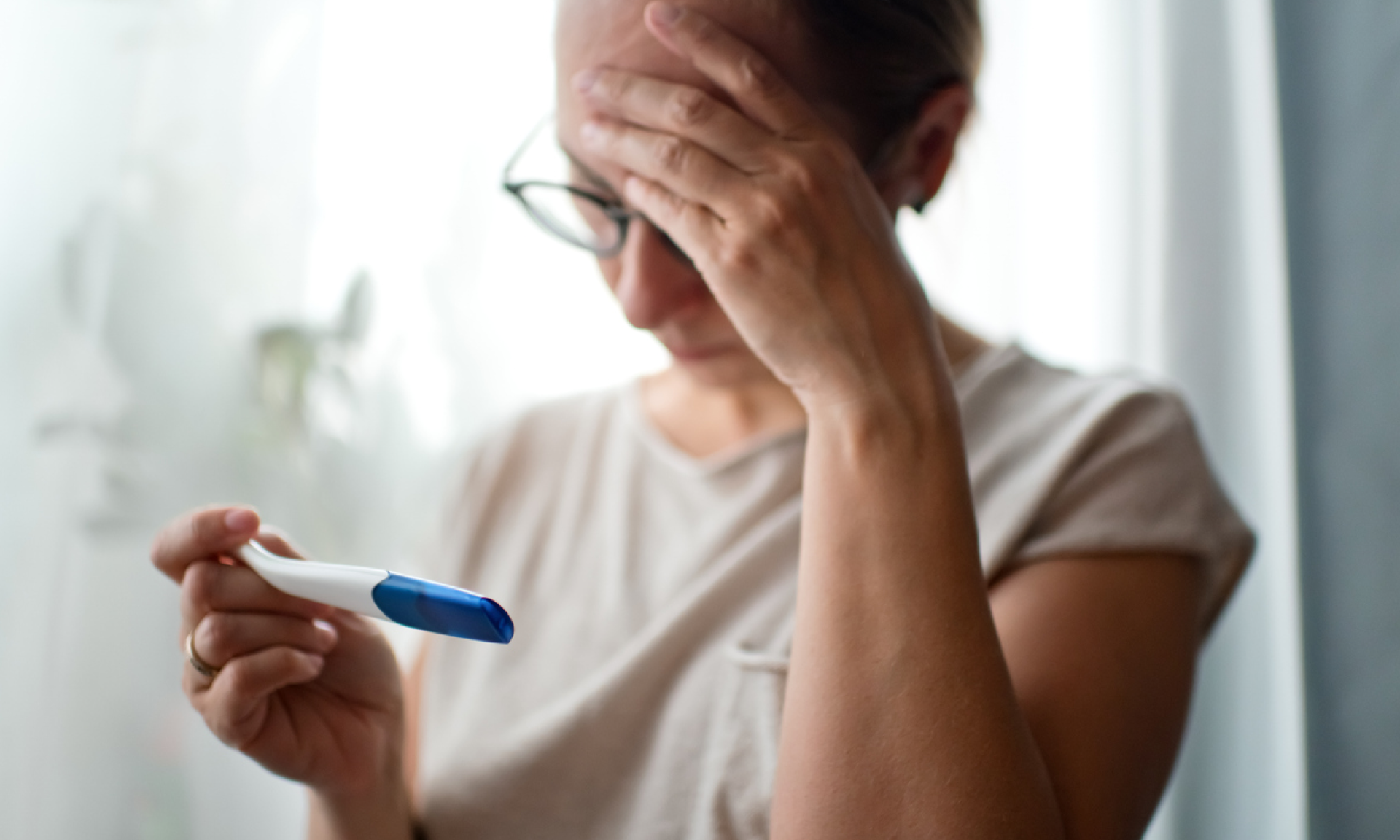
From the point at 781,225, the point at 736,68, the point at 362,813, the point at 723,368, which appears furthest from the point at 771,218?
the point at 362,813

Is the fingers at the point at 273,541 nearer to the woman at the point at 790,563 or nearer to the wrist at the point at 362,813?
the woman at the point at 790,563

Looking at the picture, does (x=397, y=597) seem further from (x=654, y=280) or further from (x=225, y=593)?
(x=654, y=280)

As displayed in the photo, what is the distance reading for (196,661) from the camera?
62 centimetres

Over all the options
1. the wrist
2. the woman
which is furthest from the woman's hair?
the wrist

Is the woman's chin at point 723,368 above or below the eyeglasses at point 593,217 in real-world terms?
below

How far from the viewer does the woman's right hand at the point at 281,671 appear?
60 centimetres

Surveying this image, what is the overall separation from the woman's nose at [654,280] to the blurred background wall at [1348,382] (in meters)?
0.69

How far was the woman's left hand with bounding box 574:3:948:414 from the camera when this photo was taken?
0.63 m

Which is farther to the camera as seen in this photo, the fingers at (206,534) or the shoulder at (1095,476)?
the shoulder at (1095,476)

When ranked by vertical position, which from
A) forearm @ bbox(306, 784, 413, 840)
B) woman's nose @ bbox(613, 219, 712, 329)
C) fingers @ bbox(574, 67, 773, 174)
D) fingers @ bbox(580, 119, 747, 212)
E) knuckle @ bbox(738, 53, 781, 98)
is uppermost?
knuckle @ bbox(738, 53, 781, 98)

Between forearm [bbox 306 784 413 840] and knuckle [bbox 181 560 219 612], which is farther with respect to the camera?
forearm [bbox 306 784 413 840]

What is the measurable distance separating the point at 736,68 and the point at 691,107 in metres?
0.04

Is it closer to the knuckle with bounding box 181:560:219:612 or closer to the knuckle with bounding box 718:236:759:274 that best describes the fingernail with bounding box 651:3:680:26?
the knuckle with bounding box 718:236:759:274

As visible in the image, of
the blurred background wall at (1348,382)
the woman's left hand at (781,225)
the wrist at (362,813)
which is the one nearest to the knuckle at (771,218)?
the woman's left hand at (781,225)
